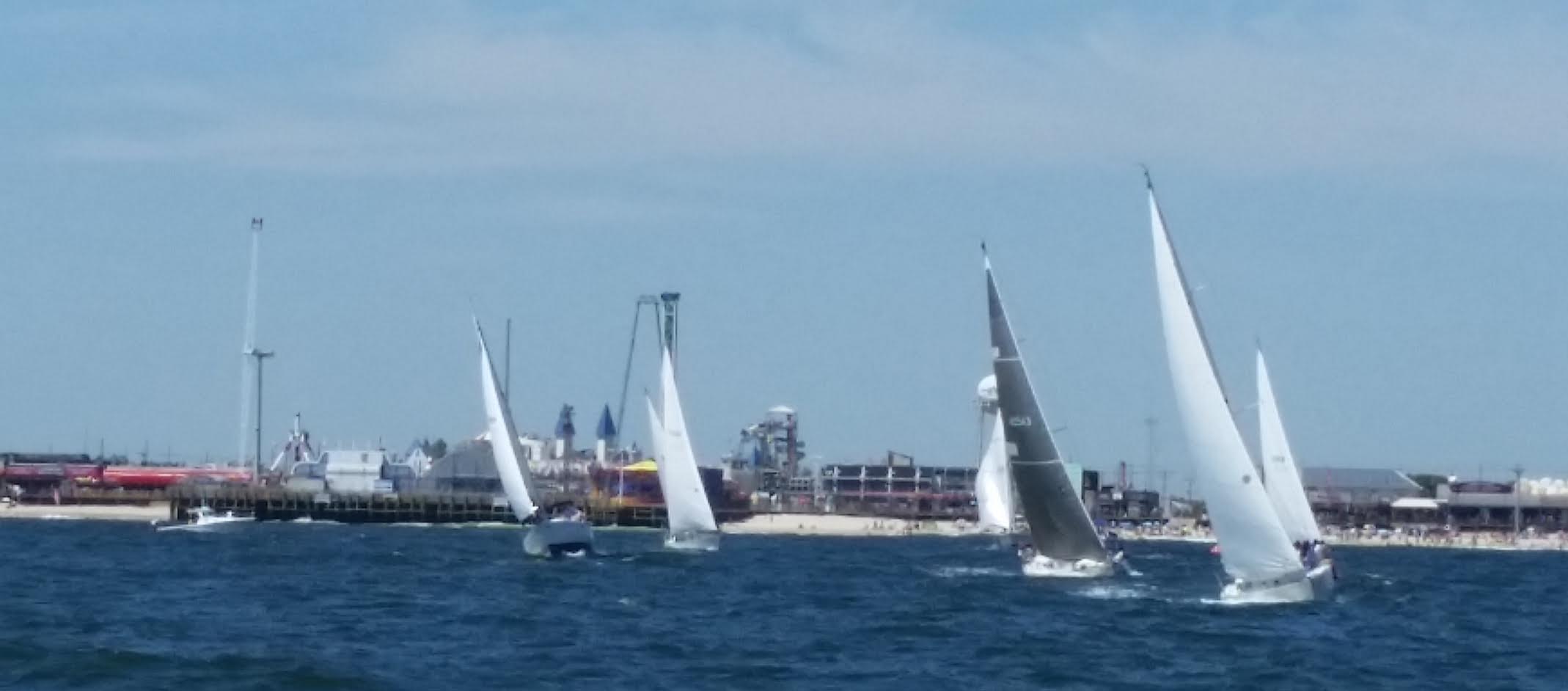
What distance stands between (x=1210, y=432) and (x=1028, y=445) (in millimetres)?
12391

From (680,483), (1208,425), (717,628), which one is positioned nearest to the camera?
(717,628)

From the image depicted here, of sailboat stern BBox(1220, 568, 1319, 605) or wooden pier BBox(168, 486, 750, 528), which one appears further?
wooden pier BBox(168, 486, 750, 528)

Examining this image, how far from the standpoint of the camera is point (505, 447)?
8550 cm

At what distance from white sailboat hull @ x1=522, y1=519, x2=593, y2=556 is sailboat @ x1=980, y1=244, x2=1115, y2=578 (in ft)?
68.7

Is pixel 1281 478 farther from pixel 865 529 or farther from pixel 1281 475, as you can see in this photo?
pixel 865 529

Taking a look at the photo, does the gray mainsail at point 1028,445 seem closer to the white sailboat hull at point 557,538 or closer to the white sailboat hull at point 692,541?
the white sailboat hull at point 557,538

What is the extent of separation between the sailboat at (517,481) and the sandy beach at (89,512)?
67.3 m

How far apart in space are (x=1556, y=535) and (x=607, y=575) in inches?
4325

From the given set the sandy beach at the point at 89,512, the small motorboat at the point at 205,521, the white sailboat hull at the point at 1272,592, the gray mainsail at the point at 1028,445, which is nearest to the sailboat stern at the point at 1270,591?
the white sailboat hull at the point at 1272,592

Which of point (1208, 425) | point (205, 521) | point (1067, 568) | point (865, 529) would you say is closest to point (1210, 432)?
point (1208, 425)

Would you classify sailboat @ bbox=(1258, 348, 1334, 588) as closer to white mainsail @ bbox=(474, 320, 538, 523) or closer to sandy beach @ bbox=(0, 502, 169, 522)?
white mainsail @ bbox=(474, 320, 538, 523)

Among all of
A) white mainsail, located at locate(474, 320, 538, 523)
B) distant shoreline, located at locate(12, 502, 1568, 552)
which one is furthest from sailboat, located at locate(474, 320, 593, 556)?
distant shoreline, located at locate(12, 502, 1568, 552)

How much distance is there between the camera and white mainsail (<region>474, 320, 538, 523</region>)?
8475 centimetres

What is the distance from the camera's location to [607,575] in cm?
6894
